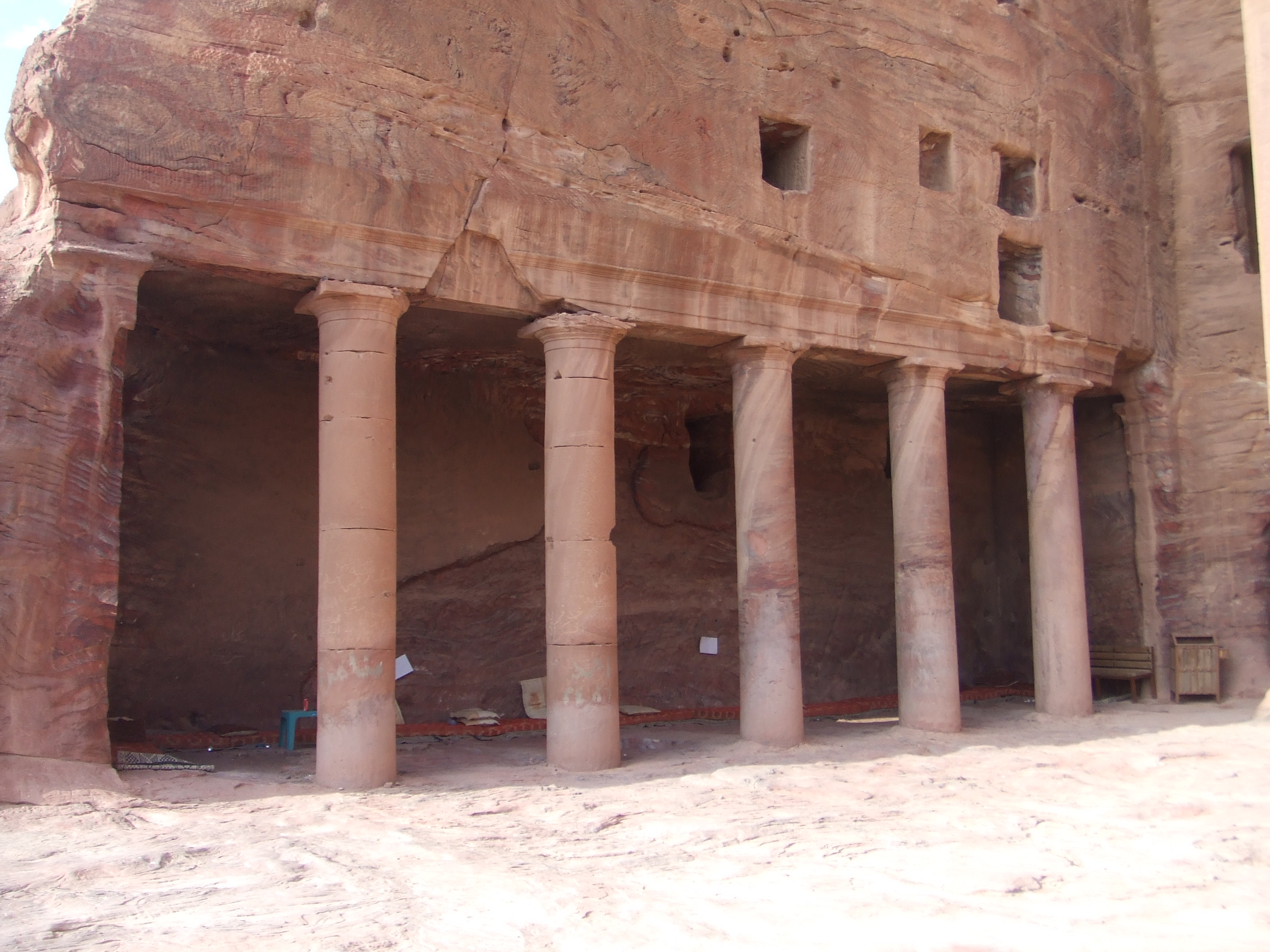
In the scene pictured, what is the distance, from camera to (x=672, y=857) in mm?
5676

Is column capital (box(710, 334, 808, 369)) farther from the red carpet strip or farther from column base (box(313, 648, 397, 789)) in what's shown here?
column base (box(313, 648, 397, 789))

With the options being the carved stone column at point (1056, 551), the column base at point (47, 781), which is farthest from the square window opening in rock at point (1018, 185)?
the column base at point (47, 781)

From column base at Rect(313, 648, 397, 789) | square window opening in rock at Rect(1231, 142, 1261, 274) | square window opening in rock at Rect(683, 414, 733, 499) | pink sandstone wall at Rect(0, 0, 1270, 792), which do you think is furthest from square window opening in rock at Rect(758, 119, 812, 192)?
square window opening in rock at Rect(1231, 142, 1261, 274)

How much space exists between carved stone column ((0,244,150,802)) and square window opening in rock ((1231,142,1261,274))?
11820 mm

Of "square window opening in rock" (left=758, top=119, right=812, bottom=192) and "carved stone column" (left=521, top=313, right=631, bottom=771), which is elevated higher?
"square window opening in rock" (left=758, top=119, right=812, bottom=192)

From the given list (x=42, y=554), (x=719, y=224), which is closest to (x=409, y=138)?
(x=719, y=224)

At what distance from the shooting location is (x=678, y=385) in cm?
1295

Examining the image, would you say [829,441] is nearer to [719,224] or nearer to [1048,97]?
[1048,97]

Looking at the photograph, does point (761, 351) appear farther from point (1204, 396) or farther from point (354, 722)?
point (1204, 396)

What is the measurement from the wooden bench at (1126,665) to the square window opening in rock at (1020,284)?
4.04m

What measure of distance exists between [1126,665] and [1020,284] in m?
4.60

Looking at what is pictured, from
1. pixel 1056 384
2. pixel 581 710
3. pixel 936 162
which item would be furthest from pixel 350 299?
pixel 1056 384

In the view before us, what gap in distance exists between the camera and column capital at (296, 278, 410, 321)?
7.74m

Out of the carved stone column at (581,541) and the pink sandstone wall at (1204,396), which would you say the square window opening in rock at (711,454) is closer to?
the pink sandstone wall at (1204,396)
